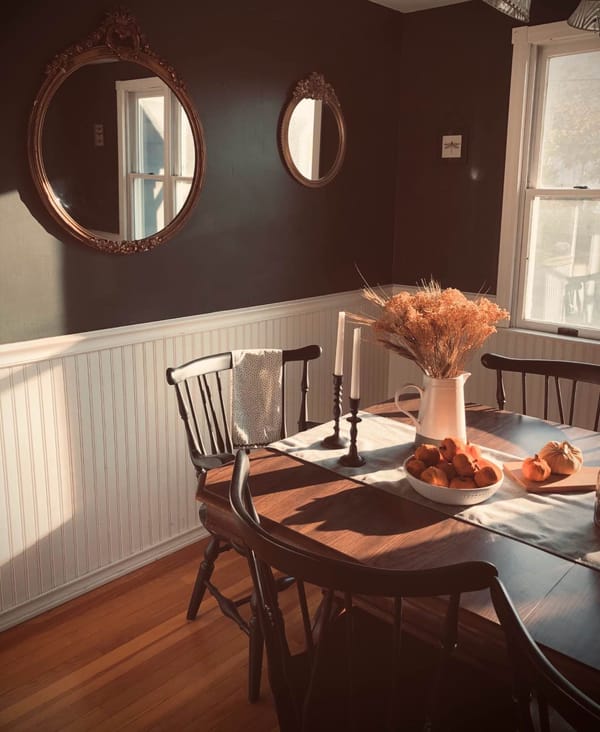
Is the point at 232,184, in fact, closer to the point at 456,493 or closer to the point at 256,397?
the point at 256,397

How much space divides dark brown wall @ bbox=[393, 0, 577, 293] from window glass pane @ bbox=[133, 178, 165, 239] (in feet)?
5.67

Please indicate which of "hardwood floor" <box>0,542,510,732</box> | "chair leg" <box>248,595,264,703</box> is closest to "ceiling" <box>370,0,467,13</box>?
"hardwood floor" <box>0,542,510,732</box>

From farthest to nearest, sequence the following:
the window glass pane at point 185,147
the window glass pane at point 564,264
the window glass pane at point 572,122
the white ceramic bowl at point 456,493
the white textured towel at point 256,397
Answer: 1. the window glass pane at point 564,264
2. the window glass pane at point 572,122
3. the window glass pane at point 185,147
4. the white textured towel at point 256,397
5. the white ceramic bowl at point 456,493

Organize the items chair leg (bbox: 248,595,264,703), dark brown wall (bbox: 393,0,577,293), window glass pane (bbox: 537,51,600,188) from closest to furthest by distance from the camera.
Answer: chair leg (bbox: 248,595,264,703), window glass pane (bbox: 537,51,600,188), dark brown wall (bbox: 393,0,577,293)

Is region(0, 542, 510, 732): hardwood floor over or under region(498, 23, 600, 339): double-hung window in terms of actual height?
under

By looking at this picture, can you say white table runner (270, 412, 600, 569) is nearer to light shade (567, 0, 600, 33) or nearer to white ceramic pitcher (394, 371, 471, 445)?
white ceramic pitcher (394, 371, 471, 445)

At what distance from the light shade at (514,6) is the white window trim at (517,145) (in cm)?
177

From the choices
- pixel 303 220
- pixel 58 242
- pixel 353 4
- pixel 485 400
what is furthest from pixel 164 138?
pixel 485 400

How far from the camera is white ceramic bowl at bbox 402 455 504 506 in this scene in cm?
172

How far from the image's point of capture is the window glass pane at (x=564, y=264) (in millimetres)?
3381

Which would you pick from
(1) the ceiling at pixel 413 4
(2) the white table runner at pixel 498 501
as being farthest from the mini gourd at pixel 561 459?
(1) the ceiling at pixel 413 4

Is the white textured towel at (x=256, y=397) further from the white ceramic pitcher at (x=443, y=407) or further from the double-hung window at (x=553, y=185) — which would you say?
the double-hung window at (x=553, y=185)

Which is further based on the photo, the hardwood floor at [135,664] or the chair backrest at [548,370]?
the chair backrest at [548,370]

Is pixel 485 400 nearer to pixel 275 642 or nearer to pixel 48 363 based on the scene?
pixel 48 363
